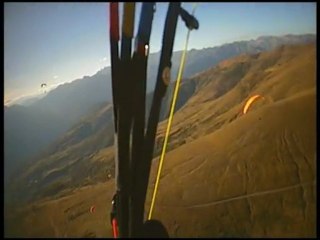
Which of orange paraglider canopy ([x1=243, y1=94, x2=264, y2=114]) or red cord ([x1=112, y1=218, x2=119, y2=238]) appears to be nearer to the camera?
red cord ([x1=112, y1=218, x2=119, y2=238])

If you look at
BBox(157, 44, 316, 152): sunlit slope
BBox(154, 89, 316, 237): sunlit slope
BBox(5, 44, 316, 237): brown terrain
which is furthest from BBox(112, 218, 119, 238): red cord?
BBox(157, 44, 316, 152): sunlit slope

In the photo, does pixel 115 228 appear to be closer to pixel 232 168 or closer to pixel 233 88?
pixel 232 168

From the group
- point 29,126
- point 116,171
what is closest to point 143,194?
point 116,171

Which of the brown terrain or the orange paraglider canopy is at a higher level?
the orange paraglider canopy

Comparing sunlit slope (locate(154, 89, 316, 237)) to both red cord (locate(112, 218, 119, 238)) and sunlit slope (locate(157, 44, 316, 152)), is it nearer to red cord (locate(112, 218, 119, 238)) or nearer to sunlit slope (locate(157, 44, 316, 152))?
sunlit slope (locate(157, 44, 316, 152))

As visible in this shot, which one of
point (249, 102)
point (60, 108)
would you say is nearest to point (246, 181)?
point (249, 102)

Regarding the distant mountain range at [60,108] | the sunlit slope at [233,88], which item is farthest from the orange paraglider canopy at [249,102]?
the distant mountain range at [60,108]

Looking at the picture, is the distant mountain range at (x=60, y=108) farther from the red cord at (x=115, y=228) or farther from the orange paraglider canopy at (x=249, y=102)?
the red cord at (x=115, y=228)
